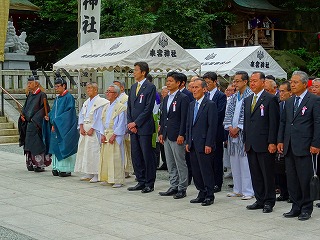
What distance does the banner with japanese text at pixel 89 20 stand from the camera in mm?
13039

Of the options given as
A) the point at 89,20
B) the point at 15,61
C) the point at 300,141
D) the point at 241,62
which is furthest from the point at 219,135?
the point at 15,61

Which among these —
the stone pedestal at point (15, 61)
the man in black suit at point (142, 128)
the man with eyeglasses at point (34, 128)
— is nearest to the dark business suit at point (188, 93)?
the man in black suit at point (142, 128)

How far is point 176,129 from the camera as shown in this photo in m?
8.42

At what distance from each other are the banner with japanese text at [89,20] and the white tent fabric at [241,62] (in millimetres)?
2890

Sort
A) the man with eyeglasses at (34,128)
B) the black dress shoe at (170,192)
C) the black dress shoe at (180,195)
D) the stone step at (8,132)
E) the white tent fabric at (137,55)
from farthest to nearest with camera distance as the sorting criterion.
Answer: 1. the stone step at (8,132)
2. the man with eyeglasses at (34,128)
3. the white tent fabric at (137,55)
4. the black dress shoe at (170,192)
5. the black dress shoe at (180,195)

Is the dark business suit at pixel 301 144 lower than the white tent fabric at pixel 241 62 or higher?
lower

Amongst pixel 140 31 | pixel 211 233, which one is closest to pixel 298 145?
pixel 211 233

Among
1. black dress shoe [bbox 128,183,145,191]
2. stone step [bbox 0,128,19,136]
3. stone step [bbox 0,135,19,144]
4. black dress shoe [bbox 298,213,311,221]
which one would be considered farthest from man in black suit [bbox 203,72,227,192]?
stone step [bbox 0,128,19,136]

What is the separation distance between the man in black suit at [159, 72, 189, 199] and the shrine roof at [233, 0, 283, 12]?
1831 cm

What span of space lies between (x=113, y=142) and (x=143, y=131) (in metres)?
0.75

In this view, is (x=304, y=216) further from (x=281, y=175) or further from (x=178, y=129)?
(x=178, y=129)

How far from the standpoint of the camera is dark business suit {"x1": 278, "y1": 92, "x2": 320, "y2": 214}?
685 centimetres

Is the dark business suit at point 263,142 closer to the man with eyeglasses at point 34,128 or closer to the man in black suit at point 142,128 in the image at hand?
the man in black suit at point 142,128

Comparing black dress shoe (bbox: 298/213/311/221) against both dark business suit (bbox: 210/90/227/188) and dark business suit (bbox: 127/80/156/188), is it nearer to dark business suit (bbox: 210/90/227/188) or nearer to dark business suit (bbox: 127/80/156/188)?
dark business suit (bbox: 210/90/227/188)
